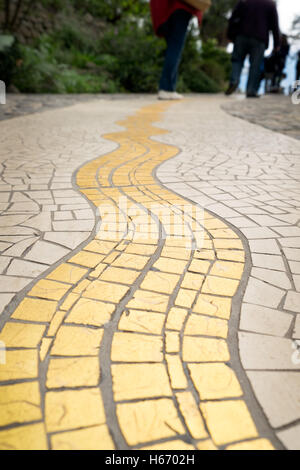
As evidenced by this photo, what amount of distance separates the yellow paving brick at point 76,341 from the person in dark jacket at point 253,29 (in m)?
8.71

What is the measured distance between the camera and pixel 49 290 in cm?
127

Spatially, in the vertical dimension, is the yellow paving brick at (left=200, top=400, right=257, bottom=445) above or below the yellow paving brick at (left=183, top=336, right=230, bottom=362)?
below

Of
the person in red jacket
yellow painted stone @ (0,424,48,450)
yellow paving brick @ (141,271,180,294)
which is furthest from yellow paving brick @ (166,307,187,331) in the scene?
A: the person in red jacket

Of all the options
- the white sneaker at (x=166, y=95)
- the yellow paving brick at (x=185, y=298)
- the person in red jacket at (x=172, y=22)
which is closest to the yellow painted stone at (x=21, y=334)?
the yellow paving brick at (x=185, y=298)

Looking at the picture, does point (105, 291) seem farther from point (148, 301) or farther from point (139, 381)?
point (139, 381)

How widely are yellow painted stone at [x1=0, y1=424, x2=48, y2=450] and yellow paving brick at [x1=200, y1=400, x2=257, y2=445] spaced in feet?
1.17

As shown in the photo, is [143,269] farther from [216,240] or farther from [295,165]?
[295,165]

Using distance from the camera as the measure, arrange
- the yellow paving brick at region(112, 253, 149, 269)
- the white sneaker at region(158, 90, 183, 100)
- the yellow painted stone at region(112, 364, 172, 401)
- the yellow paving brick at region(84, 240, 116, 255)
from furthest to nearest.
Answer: the white sneaker at region(158, 90, 183, 100), the yellow paving brick at region(84, 240, 116, 255), the yellow paving brick at region(112, 253, 149, 269), the yellow painted stone at region(112, 364, 172, 401)

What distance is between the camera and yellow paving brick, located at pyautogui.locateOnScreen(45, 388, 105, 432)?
82 centimetres

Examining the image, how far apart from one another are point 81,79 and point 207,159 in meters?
7.90

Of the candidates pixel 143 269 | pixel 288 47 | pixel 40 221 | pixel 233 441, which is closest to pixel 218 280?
pixel 143 269

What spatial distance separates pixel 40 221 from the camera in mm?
1848

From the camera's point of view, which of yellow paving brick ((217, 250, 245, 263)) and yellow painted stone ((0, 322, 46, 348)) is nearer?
yellow painted stone ((0, 322, 46, 348))

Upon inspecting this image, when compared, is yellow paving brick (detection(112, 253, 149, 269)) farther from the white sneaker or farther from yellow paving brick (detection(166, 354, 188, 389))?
the white sneaker
